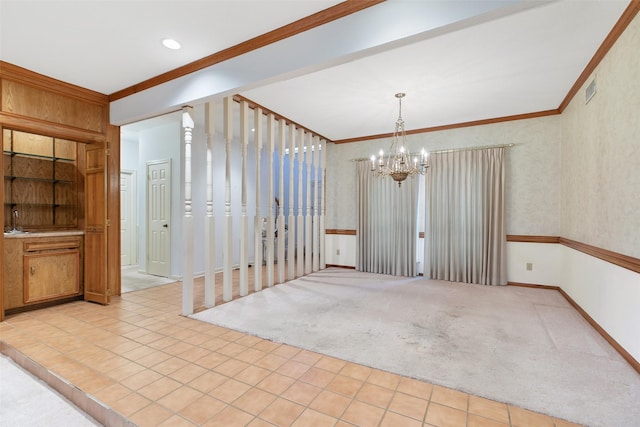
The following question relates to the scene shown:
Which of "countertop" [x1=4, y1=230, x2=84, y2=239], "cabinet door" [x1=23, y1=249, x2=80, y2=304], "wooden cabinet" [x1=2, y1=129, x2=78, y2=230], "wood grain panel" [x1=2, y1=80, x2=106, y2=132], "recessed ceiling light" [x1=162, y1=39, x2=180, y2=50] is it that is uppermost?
"recessed ceiling light" [x1=162, y1=39, x2=180, y2=50]

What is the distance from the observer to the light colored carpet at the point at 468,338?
1922 millimetres

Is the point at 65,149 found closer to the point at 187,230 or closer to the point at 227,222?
the point at 187,230

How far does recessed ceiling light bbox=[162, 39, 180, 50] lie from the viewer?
2572mm

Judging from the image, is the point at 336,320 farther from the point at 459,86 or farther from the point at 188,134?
the point at 459,86

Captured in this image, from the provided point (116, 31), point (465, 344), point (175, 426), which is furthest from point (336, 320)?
point (116, 31)

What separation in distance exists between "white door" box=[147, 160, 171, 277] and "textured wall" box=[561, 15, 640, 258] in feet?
19.5

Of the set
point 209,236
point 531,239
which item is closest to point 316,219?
point 209,236

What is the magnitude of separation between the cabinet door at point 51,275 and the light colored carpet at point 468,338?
6.18 feet

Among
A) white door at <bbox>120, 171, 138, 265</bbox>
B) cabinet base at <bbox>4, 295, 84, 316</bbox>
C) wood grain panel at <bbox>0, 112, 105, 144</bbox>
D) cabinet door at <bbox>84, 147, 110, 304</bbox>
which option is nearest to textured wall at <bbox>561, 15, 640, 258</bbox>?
cabinet door at <bbox>84, 147, 110, 304</bbox>

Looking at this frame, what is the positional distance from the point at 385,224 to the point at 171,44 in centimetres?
435

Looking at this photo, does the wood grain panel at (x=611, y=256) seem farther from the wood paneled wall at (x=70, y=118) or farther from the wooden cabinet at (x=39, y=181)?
the wooden cabinet at (x=39, y=181)

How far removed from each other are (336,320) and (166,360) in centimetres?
165

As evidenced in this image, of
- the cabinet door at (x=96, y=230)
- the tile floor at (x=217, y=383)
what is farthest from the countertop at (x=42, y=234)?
the tile floor at (x=217, y=383)

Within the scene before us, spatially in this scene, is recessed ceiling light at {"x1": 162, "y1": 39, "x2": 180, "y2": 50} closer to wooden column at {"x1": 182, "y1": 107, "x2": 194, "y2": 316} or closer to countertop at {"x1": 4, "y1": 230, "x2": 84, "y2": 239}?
wooden column at {"x1": 182, "y1": 107, "x2": 194, "y2": 316}
